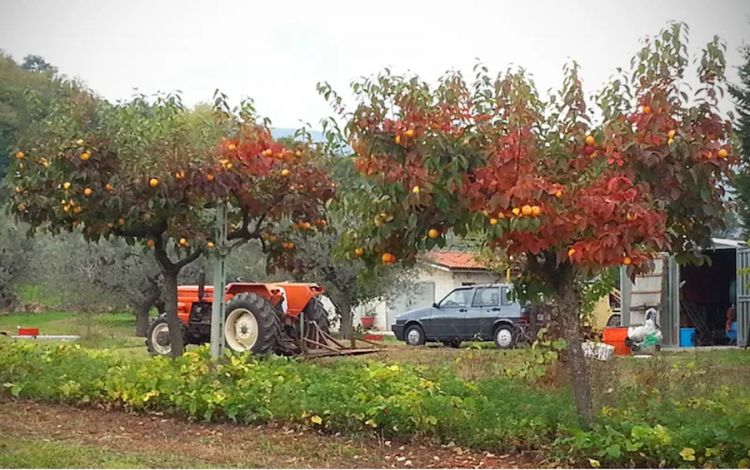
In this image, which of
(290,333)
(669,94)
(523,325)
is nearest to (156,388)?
(669,94)

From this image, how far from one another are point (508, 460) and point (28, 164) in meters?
6.32

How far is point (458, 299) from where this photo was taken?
820 inches

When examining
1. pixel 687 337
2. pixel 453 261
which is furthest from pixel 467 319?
pixel 453 261

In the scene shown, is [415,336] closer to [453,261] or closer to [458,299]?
[458,299]

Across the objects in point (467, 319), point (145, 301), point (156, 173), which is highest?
point (156, 173)

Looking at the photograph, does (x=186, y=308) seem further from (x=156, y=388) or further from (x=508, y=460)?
(x=508, y=460)

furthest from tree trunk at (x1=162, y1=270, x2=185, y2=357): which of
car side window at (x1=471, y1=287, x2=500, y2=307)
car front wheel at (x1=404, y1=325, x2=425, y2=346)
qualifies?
Answer: car front wheel at (x1=404, y1=325, x2=425, y2=346)

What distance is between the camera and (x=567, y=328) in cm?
688

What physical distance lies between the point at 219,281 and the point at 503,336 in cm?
1069

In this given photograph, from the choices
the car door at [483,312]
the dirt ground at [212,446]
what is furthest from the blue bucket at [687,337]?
the dirt ground at [212,446]

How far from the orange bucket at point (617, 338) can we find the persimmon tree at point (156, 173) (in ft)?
29.1

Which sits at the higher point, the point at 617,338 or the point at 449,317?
the point at 449,317

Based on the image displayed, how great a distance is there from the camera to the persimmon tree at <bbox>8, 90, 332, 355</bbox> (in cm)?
905

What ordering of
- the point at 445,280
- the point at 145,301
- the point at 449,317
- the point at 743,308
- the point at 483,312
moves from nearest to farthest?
the point at 743,308 → the point at 483,312 → the point at 449,317 → the point at 145,301 → the point at 445,280
